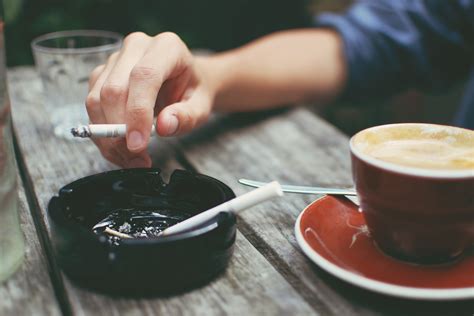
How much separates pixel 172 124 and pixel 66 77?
1.34 ft

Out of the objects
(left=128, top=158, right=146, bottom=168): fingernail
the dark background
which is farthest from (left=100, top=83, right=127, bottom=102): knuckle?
the dark background

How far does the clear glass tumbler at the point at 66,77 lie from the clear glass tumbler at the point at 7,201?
0.50 metres

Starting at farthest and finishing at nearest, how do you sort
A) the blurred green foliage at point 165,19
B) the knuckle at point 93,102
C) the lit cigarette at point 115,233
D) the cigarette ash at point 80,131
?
the blurred green foliage at point 165,19 → the knuckle at point 93,102 → the cigarette ash at point 80,131 → the lit cigarette at point 115,233

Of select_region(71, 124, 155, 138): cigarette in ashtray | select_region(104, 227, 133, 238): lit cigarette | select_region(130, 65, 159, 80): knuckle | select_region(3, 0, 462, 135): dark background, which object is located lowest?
select_region(3, 0, 462, 135): dark background

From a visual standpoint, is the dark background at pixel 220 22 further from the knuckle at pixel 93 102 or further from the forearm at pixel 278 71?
the knuckle at pixel 93 102

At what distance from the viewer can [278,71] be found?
1496mm

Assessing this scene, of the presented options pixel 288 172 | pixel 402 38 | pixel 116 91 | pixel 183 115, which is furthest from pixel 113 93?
pixel 402 38

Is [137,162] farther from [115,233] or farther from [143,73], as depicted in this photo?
[115,233]

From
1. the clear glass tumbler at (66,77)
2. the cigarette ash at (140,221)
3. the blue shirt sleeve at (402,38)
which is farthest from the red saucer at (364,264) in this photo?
the blue shirt sleeve at (402,38)

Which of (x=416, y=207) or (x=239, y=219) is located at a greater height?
(x=416, y=207)

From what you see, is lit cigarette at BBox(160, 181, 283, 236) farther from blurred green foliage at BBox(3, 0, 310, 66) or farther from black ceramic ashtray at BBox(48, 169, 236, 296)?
blurred green foliage at BBox(3, 0, 310, 66)

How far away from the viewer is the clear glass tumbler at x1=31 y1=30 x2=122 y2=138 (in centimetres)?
123

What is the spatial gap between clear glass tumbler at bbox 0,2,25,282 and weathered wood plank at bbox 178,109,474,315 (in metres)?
0.28

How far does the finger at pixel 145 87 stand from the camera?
87cm
